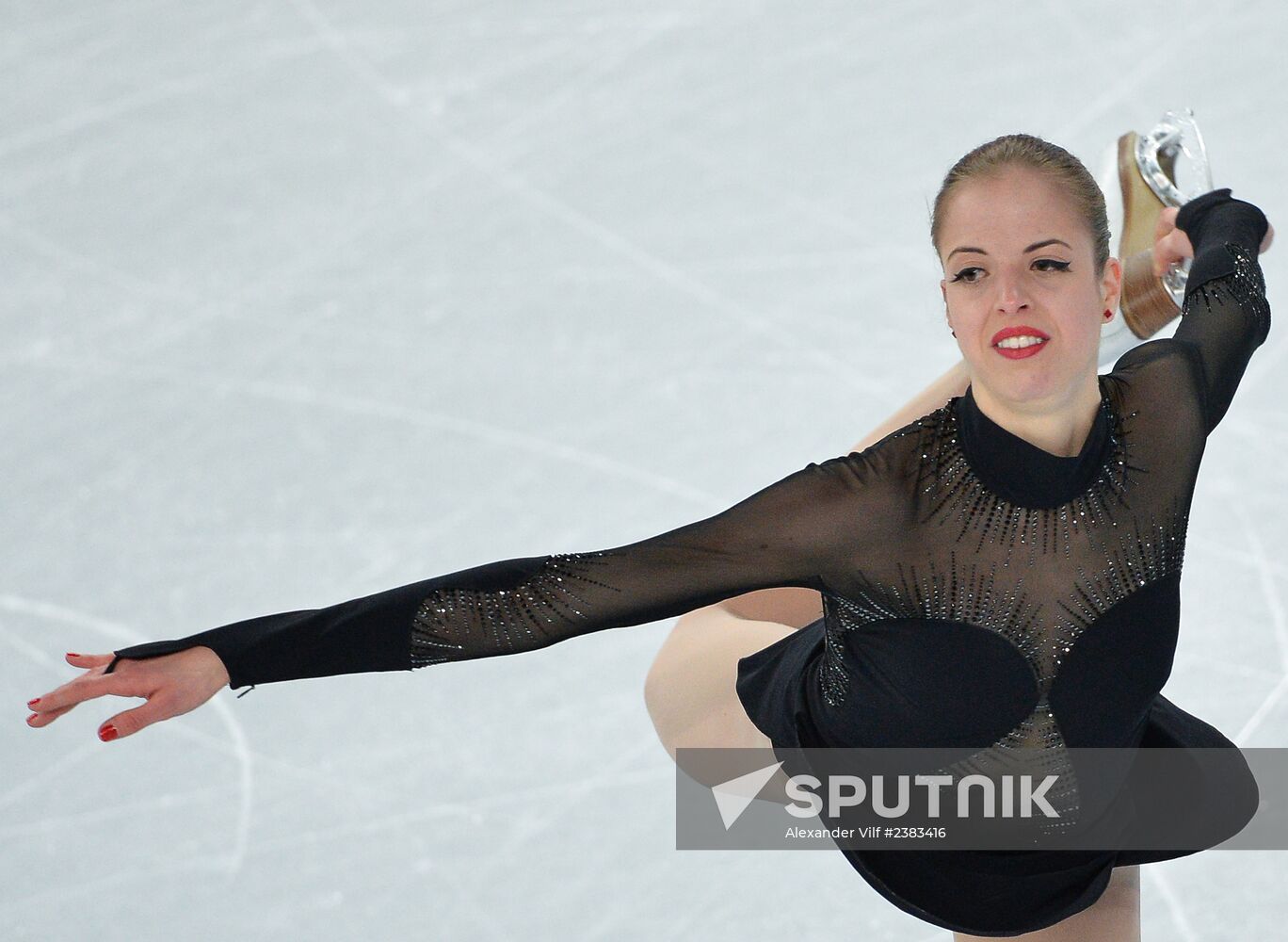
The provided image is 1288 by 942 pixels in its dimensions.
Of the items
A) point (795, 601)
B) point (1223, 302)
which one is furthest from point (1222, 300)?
point (795, 601)

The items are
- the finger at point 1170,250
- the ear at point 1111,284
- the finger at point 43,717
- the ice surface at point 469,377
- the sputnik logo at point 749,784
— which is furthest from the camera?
the ice surface at point 469,377

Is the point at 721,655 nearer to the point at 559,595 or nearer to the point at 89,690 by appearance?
the point at 559,595

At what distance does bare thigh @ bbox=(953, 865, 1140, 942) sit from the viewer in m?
2.01

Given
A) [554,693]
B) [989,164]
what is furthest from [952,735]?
[554,693]

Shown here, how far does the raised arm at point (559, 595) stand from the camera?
1743mm

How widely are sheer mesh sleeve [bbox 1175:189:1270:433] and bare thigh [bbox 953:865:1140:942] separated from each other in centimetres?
58

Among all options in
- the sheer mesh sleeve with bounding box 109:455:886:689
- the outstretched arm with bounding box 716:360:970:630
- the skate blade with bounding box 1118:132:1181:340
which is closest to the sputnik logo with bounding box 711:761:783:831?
the outstretched arm with bounding box 716:360:970:630

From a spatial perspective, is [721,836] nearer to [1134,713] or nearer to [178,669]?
[1134,713]

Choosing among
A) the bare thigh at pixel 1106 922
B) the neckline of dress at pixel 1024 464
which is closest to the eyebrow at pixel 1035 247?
the neckline of dress at pixel 1024 464

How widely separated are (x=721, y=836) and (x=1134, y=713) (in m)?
1.00

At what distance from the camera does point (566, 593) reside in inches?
69.5

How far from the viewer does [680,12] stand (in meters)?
4.57

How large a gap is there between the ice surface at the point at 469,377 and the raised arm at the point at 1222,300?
2.85ft

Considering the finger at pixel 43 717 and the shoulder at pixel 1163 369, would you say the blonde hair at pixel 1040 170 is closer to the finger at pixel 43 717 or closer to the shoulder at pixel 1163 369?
the shoulder at pixel 1163 369
